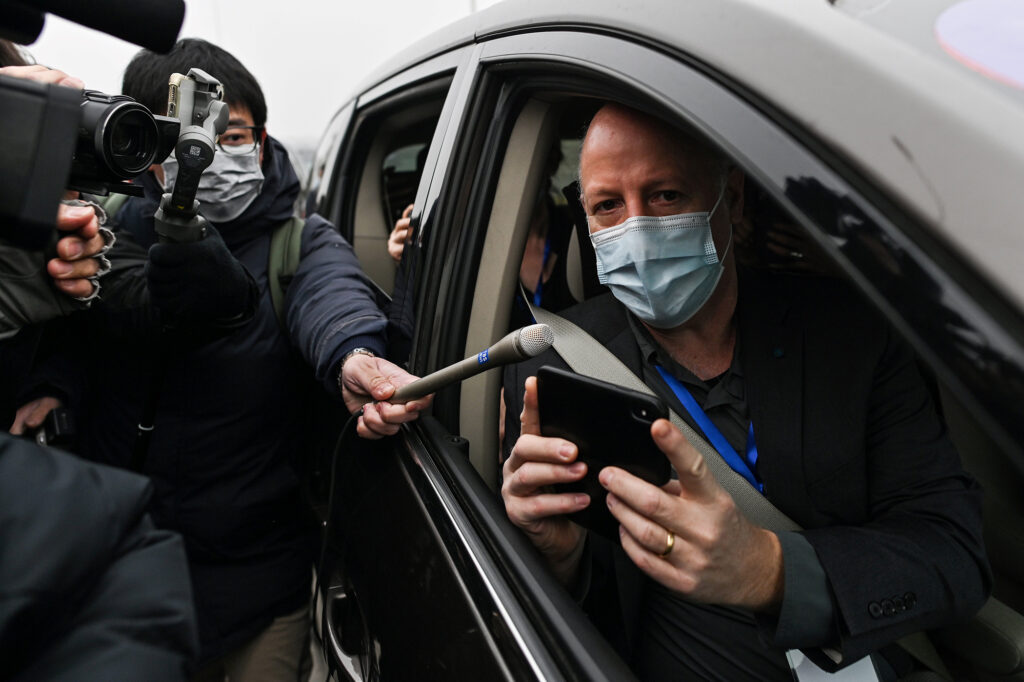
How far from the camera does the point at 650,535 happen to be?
3.01 feet

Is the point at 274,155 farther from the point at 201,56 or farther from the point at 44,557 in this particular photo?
the point at 44,557

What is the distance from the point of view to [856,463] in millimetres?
1217

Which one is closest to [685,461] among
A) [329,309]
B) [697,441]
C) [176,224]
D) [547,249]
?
[697,441]

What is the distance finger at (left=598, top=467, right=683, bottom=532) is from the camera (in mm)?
905

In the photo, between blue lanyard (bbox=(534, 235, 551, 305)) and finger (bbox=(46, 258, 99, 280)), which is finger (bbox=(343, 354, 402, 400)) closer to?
finger (bbox=(46, 258, 99, 280))

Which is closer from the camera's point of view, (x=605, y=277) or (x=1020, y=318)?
(x=1020, y=318)

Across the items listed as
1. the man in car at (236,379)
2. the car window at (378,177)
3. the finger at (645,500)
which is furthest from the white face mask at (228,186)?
the finger at (645,500)

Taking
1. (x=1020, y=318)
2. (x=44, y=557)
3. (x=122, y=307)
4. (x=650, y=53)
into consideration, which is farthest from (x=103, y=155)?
(x=1020, y=318)

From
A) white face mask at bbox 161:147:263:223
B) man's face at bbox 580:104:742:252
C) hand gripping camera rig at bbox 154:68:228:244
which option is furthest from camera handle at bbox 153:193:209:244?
man's face at bbox 580:104:742:252

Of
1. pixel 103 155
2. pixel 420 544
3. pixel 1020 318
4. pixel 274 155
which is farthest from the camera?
pixel 274 155

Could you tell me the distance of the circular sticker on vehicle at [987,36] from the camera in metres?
0.65

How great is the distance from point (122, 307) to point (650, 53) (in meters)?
1.44

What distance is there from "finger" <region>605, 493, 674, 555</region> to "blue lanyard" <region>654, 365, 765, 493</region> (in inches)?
15.3

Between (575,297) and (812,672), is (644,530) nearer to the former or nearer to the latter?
(812,672)
